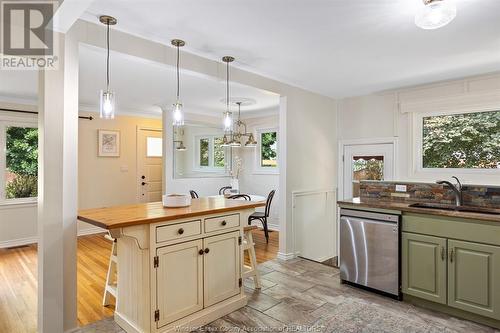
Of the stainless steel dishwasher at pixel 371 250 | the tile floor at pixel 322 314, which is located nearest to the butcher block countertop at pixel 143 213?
the tile floor at pixel 322 314

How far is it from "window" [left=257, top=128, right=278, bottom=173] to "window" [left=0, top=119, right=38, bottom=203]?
4137 millimetres

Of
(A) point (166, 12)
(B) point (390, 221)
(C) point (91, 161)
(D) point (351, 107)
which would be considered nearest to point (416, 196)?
(B) point (390, 221)

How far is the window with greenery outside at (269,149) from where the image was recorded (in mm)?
6273

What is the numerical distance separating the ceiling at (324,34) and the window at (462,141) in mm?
575

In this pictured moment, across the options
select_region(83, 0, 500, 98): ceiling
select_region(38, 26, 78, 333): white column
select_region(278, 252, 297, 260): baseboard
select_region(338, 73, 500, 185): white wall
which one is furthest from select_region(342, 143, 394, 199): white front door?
select_region(38, 26, 78, 333): white column

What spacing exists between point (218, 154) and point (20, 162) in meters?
3.55

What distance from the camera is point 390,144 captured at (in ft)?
14.5

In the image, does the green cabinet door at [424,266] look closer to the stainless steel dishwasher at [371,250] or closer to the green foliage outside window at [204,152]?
the stainless steel dishwasher at [371,250]

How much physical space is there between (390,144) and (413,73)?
1.12 meters

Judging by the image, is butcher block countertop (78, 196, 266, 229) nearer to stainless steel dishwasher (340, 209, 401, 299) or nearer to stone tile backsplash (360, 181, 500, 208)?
stainless steel dishwasher (340, 209, 401, 299)

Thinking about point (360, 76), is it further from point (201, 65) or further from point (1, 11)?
point (1, 11)

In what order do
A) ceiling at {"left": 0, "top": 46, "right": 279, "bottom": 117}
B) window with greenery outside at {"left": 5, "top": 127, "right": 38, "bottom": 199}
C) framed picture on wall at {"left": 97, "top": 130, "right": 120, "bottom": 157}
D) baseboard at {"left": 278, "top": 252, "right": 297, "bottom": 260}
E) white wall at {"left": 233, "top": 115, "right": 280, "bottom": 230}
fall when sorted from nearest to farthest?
→ ceiling at {"left": 0, "top": 46, "right": 279, "bottom": 117} < baseboard at {"left": 278, "top": 252, "right": 297, "bottom": 260} < window with greenery outside at {"left": 5, "top": 127, "right": 38, "bottom": 199} < framed picture on wall at {"left": 97, "top": 130, "right": 120, "bottom": 157} < white wall at {"left": 233, "top": 115, "right": 280, "bottom": 230}

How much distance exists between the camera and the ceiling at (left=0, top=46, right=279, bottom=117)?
3.42m

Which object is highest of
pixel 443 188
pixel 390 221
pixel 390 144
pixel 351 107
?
pixel 351 107
